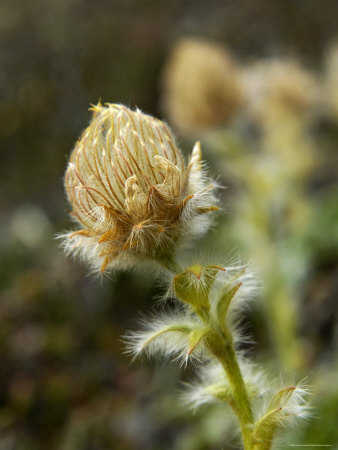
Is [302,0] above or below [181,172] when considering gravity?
above

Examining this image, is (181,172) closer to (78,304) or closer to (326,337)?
(326,337)

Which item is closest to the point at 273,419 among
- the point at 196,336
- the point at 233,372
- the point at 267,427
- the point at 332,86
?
the point at 267,427

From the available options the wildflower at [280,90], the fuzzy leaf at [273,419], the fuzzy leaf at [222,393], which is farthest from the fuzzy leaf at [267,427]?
the wildflower at [280,90]

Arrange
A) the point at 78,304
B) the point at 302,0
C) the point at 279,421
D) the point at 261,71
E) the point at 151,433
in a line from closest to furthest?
the point at 279,421 → the point at 151,433 → the point at 261,71 → the point at 78,304 → the point at 302,0

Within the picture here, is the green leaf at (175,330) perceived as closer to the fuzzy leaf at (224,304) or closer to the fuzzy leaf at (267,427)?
the fuzzy leaf at (224,304)

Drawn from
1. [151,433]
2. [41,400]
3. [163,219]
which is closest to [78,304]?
[41,400]

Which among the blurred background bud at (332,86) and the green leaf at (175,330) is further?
the blurred background bud at (332,86)

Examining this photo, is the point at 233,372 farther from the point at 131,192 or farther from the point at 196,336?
the point at 131,192

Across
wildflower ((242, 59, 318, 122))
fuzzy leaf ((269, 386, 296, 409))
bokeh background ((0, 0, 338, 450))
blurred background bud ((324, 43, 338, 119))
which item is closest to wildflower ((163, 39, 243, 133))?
bokeh background ((0, 0, 338, 450))
